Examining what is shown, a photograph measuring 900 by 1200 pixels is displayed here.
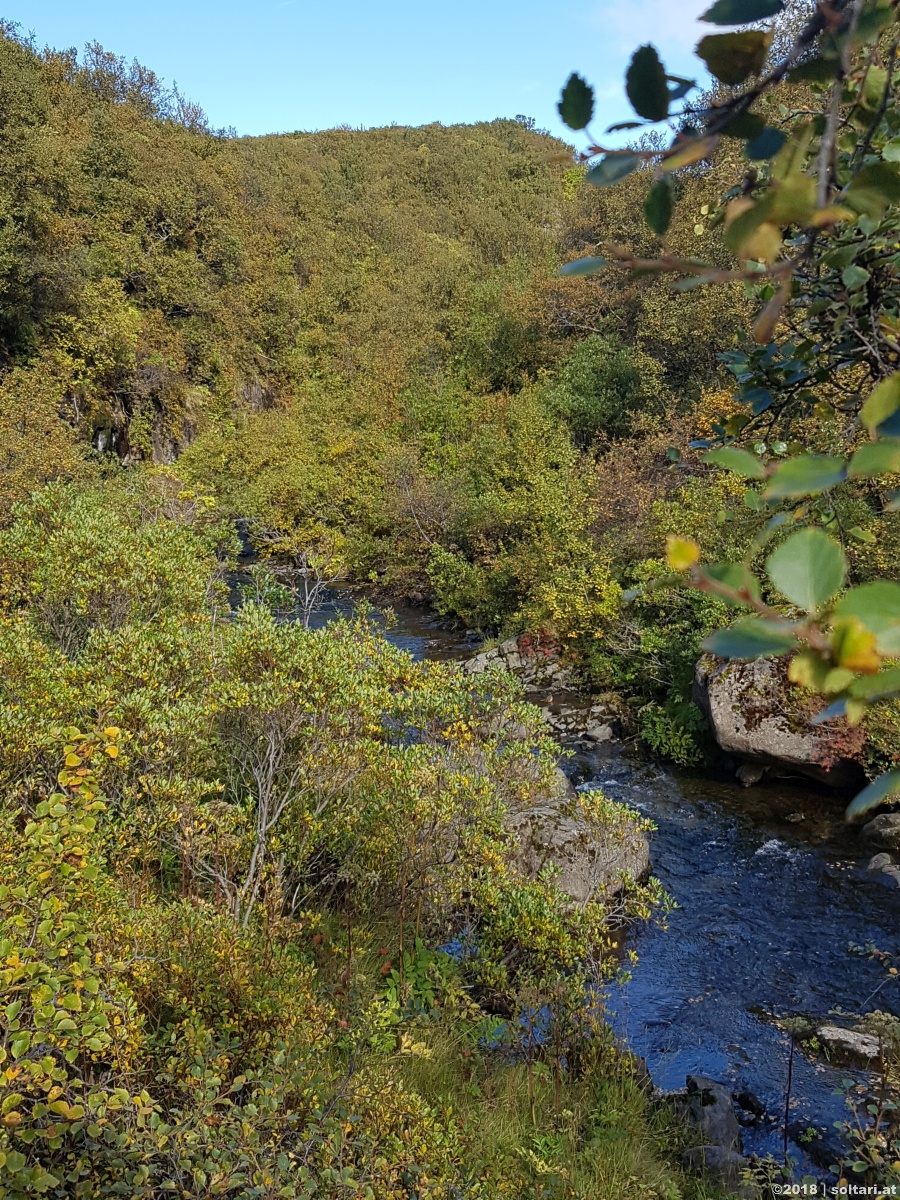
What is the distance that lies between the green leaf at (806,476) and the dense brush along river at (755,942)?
554 centimetres

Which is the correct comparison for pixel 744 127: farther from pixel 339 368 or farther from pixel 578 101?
pixel 339 368

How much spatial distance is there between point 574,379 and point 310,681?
17212 millimetres

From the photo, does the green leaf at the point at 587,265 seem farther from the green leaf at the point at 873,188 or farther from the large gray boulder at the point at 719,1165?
the large gray boulder at the point at 719,1165

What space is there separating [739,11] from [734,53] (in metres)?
0.03

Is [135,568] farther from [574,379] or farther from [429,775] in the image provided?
[574,379]

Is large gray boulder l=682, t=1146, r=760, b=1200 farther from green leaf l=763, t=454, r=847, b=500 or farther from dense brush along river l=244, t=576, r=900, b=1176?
green leaf l=763, t=454, r=847, b=500

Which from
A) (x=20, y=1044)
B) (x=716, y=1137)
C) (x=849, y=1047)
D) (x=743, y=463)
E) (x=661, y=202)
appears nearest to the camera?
(x=743, y=463)

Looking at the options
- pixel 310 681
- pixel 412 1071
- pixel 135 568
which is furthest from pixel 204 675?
pixel 412 1071

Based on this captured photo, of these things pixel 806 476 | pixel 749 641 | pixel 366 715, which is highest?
pixel 806 476

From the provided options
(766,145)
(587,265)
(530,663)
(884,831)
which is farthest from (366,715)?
(530,663)

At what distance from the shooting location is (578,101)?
802 millimetres

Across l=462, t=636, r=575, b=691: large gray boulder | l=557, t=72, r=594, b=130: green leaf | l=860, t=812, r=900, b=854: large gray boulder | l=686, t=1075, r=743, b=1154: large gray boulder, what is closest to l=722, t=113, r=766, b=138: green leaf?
l=557, t=72, r=594, b=130: green leaf

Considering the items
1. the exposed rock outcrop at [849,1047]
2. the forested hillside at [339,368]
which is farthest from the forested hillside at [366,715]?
the exposed rock outcrop at [849,1047]

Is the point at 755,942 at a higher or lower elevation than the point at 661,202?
lower
